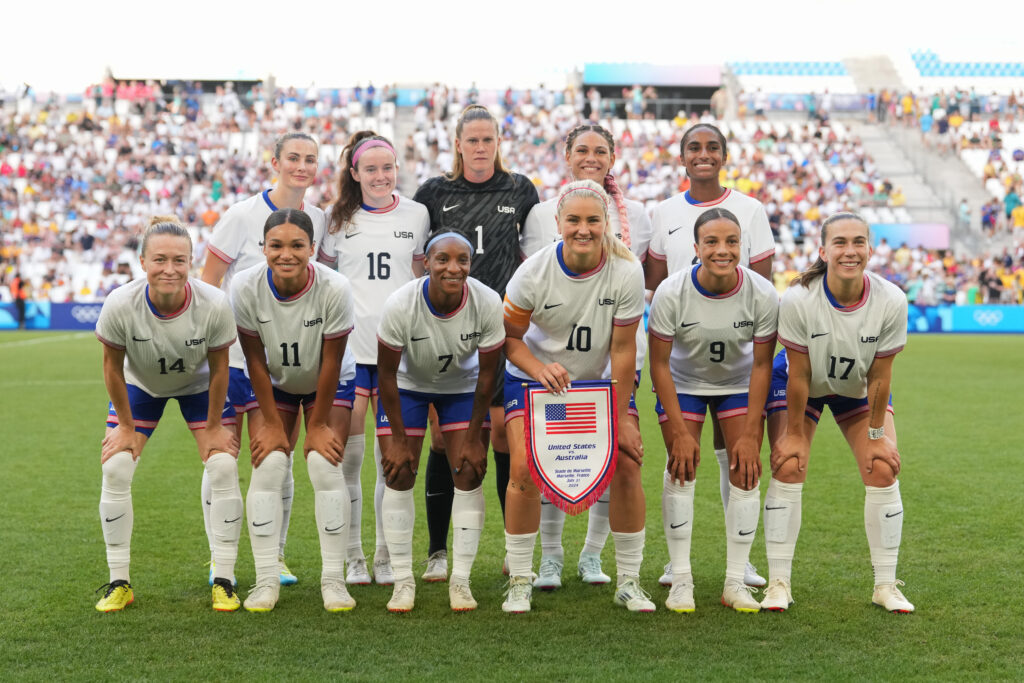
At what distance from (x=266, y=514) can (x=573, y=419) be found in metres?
1.52

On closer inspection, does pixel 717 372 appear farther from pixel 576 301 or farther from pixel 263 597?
pixel 263 597

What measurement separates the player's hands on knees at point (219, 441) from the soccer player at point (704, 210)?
2313 millimetres

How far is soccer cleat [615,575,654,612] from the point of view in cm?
478

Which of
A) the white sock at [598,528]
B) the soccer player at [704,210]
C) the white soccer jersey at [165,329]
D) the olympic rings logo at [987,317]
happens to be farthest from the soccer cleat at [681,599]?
the olympic rings logo at [987,317]

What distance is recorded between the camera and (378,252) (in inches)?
215

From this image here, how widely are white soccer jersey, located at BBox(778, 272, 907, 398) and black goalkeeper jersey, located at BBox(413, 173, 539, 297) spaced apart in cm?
151

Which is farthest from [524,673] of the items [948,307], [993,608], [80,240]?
[80,240]

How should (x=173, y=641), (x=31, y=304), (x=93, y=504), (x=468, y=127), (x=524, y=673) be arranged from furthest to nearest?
(x=31, y=304), (x=93, y=504), (x=468, y=127), (x=173, y=641), (x=524, y=673)

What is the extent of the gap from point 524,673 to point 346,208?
8.88 ft

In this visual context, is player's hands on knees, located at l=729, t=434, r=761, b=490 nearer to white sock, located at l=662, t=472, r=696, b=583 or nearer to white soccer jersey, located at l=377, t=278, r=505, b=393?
white sock, located at l=662, t=472, r=696, b=583

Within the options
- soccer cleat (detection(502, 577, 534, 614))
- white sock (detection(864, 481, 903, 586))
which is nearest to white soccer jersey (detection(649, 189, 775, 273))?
white sock (detection(864, 481, 903, 586))

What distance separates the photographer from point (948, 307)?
1033 inches

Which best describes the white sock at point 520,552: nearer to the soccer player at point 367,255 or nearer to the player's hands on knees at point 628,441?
the player's hands on knees at point 628,441

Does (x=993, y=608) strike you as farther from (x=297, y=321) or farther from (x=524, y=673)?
(x=297, y=321)
